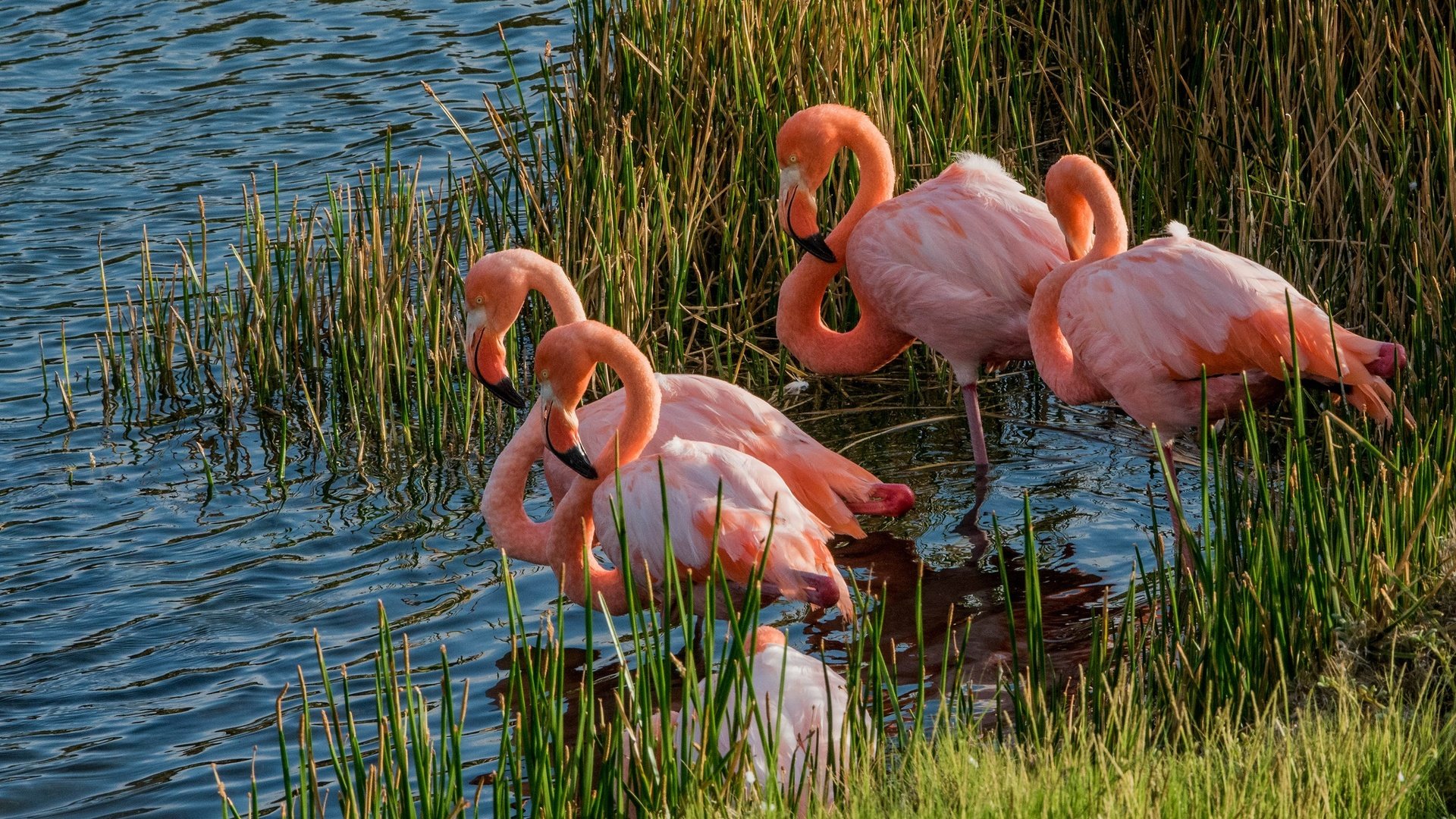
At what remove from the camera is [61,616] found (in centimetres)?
497

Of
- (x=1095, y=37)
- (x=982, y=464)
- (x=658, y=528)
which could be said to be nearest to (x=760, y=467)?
(x=658, y=528)

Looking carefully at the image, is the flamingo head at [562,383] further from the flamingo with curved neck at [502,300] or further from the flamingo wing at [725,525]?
the flamingo with curved neck at [502,300]

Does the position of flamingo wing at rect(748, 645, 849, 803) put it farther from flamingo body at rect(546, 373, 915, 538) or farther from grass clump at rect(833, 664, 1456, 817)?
flamingo body at rect(546, 373, 915, 538)

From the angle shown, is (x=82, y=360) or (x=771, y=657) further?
(x=82, y=360)

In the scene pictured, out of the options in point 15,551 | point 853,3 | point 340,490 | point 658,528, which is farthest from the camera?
point 853,3

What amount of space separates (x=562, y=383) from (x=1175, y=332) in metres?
1.73

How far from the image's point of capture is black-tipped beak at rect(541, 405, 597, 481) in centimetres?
444

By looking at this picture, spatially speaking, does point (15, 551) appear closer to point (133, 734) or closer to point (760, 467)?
point (133, 734)

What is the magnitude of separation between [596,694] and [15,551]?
2266 millimetres

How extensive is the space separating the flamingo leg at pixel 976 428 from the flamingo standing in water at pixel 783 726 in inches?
79.9

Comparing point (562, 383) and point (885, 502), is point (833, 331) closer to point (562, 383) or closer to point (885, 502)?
point (885, 502)

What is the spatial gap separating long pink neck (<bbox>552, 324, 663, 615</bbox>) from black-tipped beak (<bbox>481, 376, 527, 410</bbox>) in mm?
507

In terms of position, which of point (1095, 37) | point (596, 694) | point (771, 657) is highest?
point (1095, 37)

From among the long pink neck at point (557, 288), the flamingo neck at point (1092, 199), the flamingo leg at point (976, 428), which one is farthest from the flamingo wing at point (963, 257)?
the long pink neck at point (557, 288)
